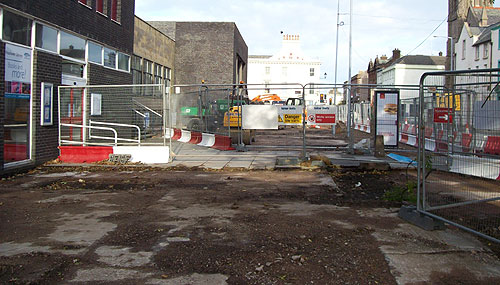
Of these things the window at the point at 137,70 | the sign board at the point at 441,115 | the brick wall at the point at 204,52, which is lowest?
the sign board at the point at 441,115

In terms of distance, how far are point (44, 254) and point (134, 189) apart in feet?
13.3

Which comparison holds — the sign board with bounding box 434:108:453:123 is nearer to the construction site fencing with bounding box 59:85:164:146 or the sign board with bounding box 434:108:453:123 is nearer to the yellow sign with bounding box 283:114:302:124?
the yellow sign with bounding box 283:114:302:124

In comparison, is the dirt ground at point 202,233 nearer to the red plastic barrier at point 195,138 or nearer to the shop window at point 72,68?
the shop window at point 72,68

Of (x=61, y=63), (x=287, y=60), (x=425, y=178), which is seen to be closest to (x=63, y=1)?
(x=61, y=63)

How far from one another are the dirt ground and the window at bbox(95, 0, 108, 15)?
25.1ft

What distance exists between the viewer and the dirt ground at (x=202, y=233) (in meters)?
4.22

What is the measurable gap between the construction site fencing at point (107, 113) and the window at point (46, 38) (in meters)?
1.22

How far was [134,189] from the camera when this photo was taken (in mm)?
8805

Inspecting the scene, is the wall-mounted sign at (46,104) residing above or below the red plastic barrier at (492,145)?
above

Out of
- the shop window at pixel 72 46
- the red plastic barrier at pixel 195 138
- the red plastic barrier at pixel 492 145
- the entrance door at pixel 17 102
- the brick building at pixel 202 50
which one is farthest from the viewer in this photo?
the brick building at pixel 202 50

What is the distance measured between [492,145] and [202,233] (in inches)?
161

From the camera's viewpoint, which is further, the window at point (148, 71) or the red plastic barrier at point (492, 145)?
the window at point (148, 71)

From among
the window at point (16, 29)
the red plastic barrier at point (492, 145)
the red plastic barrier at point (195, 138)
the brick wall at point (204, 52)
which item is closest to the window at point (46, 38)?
the window at point (16, 29)

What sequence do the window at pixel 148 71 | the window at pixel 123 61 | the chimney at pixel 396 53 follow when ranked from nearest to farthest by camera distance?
1. the window at pixel 123 61
2. the window at pixel 148 71
3. the chimney at pixel 396 53
